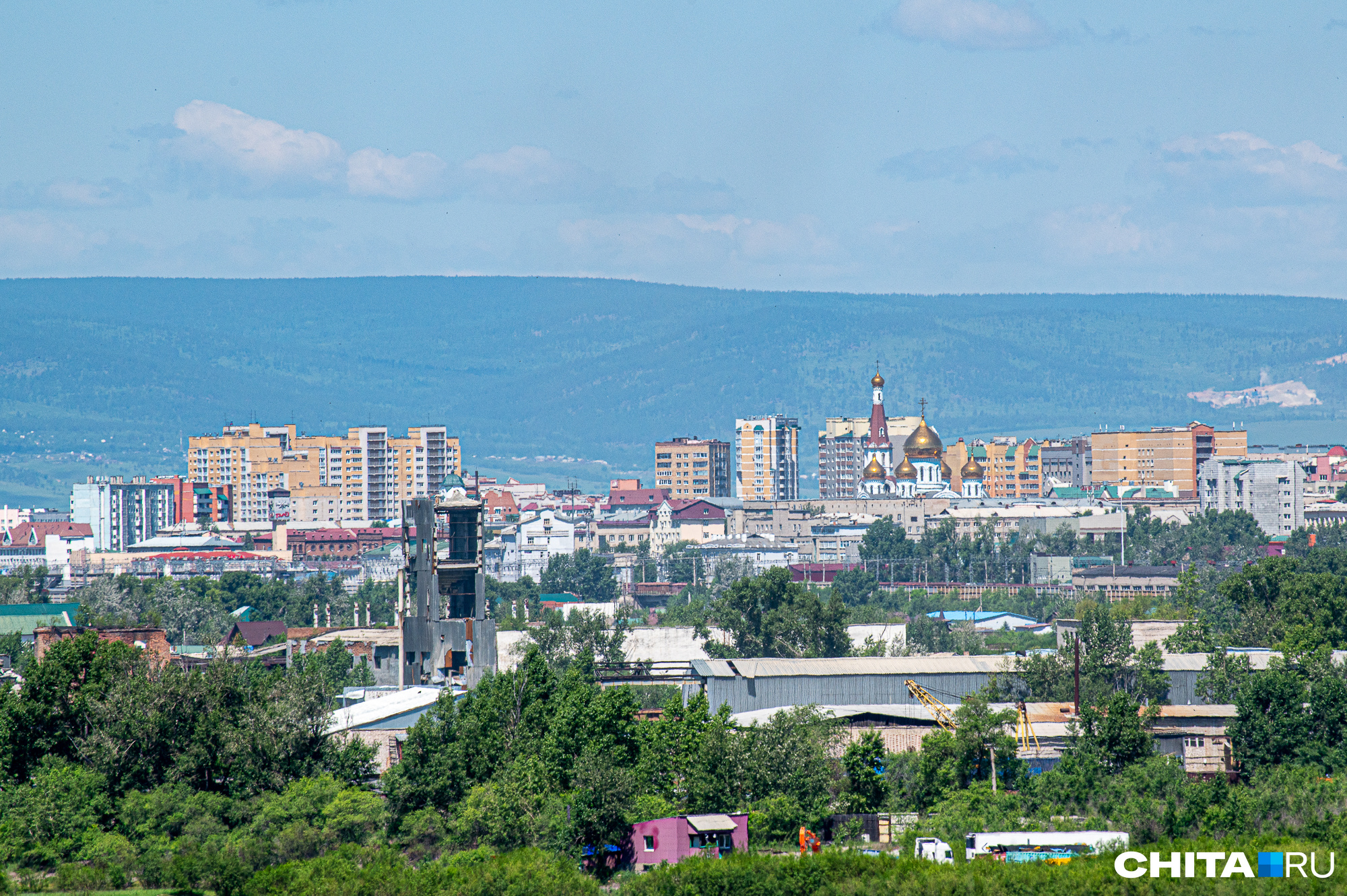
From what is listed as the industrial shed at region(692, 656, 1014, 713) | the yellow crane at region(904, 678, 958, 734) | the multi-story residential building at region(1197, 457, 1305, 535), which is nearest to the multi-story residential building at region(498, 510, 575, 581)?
the multi-story residential building at region(1197, 457, 1305, 535)

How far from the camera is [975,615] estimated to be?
12594 centimetres

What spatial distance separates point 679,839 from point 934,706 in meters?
18.4

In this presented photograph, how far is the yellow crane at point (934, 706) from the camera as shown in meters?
60.2

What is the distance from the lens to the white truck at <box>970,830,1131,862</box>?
4662 cm

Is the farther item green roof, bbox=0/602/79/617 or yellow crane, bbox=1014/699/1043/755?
green roof, bbox=0/602/79/617

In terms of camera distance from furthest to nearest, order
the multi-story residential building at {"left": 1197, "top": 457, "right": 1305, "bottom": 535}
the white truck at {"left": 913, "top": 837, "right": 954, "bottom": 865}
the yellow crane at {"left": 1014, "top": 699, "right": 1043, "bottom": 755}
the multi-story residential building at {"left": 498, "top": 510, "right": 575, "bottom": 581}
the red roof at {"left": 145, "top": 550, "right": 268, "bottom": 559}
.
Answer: the multi-story residential building at {"left": 1197, "top": 457, "right": 1305, "bottom": 535}, the multi-story residential building at {"left": 498, "top": 510, "right": 575, "bottom": 581}, the red roof at {"left": 145, "top": 550, "right": 268, "bottom": 559}, the yellow crane at {"left": 1014, "top": 699, "right": 1043, "bottom": 755}, the white truck at {"left": 913, "top": 837, "right": 954, "bottom": 865}

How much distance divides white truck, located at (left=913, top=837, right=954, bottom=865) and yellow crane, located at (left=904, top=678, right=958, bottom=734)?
9.67 meters

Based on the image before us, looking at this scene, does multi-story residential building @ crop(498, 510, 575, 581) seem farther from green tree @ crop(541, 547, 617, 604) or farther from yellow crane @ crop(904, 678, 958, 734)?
yellow crane @ crop(904, 678, 958, 734)

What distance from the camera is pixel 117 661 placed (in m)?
56.9

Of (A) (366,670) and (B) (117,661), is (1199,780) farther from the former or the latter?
(A) (366,670)

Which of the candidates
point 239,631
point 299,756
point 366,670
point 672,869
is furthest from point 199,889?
point 239,631

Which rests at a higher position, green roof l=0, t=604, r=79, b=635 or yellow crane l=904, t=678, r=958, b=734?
green roof l=0, t=604, r=79, b=635

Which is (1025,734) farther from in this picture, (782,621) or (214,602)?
(214,602)

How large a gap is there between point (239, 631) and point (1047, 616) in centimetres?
4945
